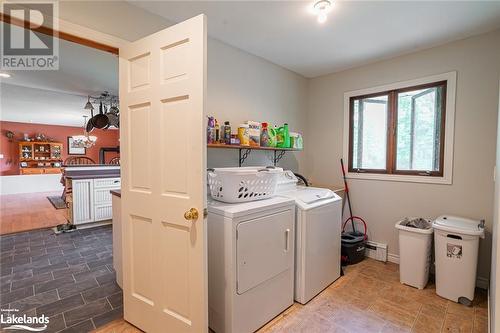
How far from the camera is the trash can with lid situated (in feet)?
6.49

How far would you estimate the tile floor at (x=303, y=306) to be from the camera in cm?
179

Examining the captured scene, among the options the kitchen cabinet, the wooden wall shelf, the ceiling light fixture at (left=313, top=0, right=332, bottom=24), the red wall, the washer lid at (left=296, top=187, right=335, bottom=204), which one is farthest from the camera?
the wooden wall shelf

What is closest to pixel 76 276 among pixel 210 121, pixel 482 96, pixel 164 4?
pixel 210 121

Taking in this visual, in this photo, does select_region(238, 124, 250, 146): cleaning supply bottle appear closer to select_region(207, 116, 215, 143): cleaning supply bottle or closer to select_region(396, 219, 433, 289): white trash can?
select_region(207, 116, 215, 143): cleaning supply bottle

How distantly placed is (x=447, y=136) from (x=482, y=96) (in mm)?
428

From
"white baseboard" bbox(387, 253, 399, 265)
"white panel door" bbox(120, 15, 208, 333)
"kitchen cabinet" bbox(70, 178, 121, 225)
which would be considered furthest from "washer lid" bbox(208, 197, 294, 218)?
"kitchen cabinet" bbox(70, 178, 121, 225)

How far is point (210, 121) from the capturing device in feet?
6.97

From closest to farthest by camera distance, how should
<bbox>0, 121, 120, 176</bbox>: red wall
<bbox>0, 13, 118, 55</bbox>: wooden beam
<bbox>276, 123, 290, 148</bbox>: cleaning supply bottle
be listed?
<bbox>0, 13, 118, 55</bbox>: wooden beam < <bbox>276, 123, 290, 148</bbox>: cleaning supply bottle < <bbox>0, 121, 120, 176</bbox>: red wall

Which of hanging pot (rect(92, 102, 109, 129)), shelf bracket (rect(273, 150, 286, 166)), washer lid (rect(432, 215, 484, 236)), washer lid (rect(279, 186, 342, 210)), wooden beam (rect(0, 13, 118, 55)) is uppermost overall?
wooden beam (rect(0, 13, 118, 55))

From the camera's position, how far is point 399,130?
109 inches

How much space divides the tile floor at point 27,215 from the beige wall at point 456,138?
5.07 metres

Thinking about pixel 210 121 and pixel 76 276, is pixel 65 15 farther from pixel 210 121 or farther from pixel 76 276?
pixel 76 276

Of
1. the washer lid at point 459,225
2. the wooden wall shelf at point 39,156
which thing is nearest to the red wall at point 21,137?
the wooden wall shelf at point 39,156

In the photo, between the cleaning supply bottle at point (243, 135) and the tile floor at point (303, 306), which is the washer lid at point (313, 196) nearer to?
the cleaning supply bottle at point (243, 135)
